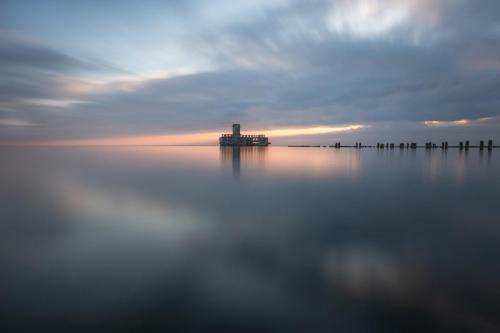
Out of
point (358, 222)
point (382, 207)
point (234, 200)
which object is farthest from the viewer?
point (234, 200)

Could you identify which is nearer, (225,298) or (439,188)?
(225,298)

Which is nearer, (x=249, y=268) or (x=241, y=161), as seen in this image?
(x=249, y=268)

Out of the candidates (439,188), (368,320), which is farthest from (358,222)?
(439,188)

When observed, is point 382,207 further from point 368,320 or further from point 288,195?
point 368,320

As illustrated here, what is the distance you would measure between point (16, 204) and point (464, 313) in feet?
56.2

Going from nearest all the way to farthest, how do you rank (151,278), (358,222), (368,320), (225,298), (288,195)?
(368,320), (225,298), (151,278), (358,222), (288,195)

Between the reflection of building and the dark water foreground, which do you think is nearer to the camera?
the dark water foreground

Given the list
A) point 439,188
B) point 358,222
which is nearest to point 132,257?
point 358,222

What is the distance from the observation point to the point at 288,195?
14.9 m

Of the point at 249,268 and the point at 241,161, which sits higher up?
the point at 241,161

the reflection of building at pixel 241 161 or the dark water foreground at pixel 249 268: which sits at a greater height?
the reflection of building at pixel 241 161

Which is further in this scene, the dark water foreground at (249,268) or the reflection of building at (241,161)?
the reflection of building at (241,161)

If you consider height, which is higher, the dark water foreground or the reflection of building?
the reflection of building

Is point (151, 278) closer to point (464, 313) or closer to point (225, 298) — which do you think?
point (225, 298)
